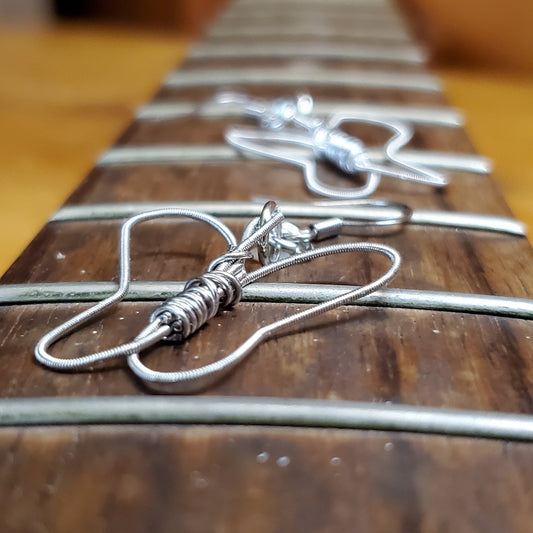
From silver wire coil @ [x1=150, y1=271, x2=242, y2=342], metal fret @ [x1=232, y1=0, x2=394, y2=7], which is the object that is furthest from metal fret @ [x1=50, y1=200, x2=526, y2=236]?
metal fret @ [x1=232, y1=0, x2=394, y2=7]

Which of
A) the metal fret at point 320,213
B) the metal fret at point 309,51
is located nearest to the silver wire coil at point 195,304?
the metal fret at point 320,213

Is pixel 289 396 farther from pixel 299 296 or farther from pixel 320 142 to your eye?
pixel 320 142

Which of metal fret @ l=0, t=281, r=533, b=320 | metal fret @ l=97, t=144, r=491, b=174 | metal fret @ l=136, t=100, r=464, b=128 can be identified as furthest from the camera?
metal fret @ l=136, t=100, r=464, b=128

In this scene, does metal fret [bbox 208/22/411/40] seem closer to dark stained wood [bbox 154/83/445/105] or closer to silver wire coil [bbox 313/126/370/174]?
dark stained wood [bbox 154/83/445/105]

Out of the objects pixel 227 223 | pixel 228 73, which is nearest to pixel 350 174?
pixel 227 223

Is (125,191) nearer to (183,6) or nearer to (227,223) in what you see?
(227,223)

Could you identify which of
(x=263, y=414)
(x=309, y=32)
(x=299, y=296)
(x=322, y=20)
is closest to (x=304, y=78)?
(x=309, y=32)
